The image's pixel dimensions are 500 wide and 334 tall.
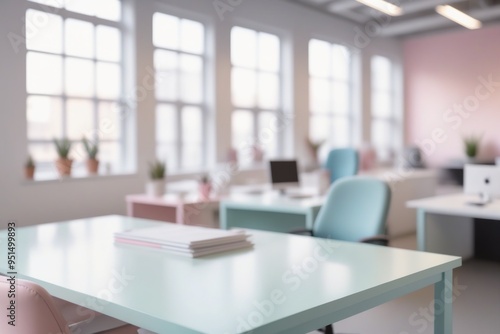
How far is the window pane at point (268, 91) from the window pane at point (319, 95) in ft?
2.20

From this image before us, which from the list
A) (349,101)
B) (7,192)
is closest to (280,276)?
(7,192)

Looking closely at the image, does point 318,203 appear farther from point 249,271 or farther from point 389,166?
point 389,166

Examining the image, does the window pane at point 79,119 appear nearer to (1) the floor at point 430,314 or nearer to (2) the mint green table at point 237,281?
(2) the mint green table at point 237,281

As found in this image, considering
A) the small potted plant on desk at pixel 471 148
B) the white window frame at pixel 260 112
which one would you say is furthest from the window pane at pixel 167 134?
the small potted plant on desk at pixel 471 148

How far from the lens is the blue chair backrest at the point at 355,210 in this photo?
311 centimetres

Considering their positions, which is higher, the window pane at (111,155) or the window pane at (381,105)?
the window pane at (381,105)

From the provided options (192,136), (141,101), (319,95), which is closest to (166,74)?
(141,101)

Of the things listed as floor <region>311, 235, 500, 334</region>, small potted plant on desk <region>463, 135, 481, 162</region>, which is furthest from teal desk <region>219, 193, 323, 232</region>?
small potted plant on desk <region>463, 135, 481, 162</region>

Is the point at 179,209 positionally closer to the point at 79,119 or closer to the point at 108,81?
the point at 79,119

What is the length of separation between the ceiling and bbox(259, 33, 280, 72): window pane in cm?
73

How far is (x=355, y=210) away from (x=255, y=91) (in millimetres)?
5228

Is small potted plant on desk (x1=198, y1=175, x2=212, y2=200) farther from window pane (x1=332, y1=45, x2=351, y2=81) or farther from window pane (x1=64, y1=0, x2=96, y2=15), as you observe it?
window pane (x1=332, y1=45, x2=351, y2=81)

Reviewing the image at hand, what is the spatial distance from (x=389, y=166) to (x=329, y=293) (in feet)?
30.6

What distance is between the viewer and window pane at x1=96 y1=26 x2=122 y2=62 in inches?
247
